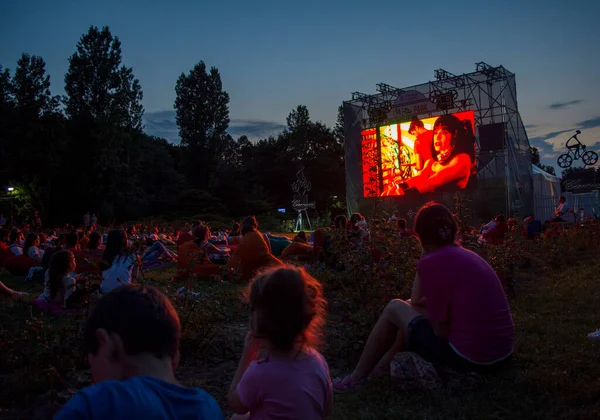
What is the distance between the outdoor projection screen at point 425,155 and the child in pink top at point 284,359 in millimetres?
Answer: 16316

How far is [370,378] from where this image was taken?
3.33 m

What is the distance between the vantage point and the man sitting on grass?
1131 mm

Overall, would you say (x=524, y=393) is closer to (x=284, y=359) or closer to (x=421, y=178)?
(x=284, y=359)

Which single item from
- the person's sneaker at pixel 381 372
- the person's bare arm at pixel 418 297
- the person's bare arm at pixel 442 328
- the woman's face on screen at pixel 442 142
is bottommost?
the person's sneaker at pixel 381 372

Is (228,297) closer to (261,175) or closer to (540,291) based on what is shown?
(540,291)

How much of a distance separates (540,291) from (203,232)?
5289mm

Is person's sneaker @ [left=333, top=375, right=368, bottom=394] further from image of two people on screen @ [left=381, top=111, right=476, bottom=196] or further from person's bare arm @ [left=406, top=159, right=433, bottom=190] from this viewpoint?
person's bare arm @ [left=406, top=159, right=433, bottom=190]

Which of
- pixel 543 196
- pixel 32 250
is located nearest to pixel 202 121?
pixel 543 196

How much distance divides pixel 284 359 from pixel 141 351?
2.48 ft

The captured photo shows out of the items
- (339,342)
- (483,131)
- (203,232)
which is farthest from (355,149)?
(339,342)

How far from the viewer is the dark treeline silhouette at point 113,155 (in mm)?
31078

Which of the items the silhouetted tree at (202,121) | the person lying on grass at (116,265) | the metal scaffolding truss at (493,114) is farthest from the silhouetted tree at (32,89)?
the person lying on grass at (116,265)

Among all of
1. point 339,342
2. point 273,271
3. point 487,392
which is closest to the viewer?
point 273,271

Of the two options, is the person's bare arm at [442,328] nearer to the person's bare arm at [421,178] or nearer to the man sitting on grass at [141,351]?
the man sitting on grass at [141,351]
